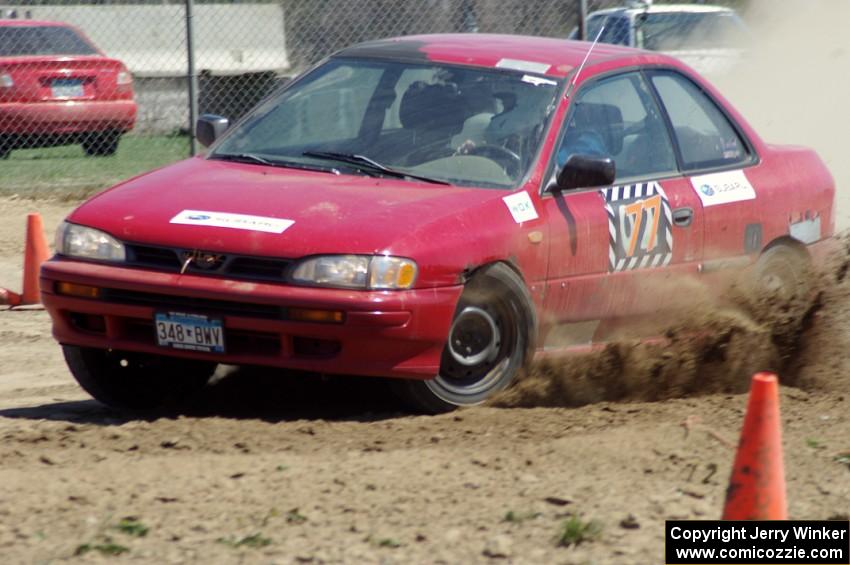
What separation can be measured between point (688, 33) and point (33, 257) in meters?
9.89

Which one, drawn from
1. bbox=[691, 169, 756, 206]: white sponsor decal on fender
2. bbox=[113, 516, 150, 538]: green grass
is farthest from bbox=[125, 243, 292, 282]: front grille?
bbox=[691, 169, 756, 206]: white sponsor decal on fender

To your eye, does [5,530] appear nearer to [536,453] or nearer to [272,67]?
[536,453]

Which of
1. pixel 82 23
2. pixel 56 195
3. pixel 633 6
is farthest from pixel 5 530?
pixel 82 23

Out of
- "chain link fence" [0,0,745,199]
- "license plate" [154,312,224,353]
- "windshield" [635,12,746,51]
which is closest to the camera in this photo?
"license plate" [154,312,224,353]

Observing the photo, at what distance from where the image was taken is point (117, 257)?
600 cm

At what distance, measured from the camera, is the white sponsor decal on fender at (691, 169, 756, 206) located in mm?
7199

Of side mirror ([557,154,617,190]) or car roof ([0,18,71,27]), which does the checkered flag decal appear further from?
car roof ([0,18,71,27])

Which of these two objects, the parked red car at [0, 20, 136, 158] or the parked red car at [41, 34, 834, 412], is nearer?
the parked red car at [41, 34, 834, 412]

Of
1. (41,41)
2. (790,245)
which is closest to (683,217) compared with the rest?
(790,245)

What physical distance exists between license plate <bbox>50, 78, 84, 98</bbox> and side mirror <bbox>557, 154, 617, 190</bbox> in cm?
907

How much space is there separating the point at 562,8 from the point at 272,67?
4.03 meters

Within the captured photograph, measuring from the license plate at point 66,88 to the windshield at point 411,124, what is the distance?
7.70m

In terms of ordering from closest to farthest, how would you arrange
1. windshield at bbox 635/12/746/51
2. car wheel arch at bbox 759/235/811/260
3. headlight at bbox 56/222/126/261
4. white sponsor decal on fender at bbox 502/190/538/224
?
headlight at bbox 56/222/126/261 < white sponsor decal on fender at bbox 502/190/538/224 < car wheel arch at bbox 759/235/811/260 < windshield at bbox 635/12/746/51

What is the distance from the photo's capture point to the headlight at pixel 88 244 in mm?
6008
